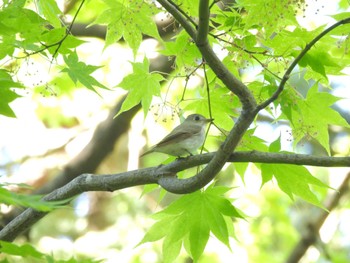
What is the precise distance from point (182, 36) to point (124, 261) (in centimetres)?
394

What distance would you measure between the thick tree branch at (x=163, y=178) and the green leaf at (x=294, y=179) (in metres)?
0.40

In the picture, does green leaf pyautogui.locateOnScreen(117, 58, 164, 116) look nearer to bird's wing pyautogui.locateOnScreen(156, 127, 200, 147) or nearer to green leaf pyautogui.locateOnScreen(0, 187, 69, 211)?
bird's wing pyautogui.locateOnScreen(156, 127, 200, 147)

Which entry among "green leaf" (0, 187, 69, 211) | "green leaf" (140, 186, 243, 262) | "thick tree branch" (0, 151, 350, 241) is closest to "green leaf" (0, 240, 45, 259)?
"green leaf" (0, 187, 69, 211)

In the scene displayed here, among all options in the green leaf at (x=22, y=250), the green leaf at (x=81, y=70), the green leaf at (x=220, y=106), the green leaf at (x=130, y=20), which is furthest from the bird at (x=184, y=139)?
the green leaf at (x=22, y=250)

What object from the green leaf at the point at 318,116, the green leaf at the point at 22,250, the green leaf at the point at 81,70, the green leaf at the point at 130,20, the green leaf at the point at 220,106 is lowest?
the green leaf at the point at 22,250

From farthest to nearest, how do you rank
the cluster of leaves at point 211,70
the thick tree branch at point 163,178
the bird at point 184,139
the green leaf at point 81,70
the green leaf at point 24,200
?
the bird at point 184,139
the green leaf at point 81,70
the cluster of leaves at point 211,70
the thick tree branch at point 163,178
the green leaf at point 24,200

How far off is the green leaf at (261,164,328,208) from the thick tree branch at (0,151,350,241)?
1.33 ft

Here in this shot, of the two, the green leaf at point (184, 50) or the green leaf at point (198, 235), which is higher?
the green leaf at point (184, 50)

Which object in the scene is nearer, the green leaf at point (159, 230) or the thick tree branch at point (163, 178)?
the thick tree branch at point (163, 178)

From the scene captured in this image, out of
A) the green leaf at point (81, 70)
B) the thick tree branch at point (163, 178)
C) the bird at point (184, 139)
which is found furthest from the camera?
the bird at point (184, 139)

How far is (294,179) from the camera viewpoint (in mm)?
2588

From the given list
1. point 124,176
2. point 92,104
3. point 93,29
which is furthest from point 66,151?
point 124,176

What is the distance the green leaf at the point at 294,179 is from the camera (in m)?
2.56

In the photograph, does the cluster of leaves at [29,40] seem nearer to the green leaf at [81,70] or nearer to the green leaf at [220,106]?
the green leaf at [81,70]
